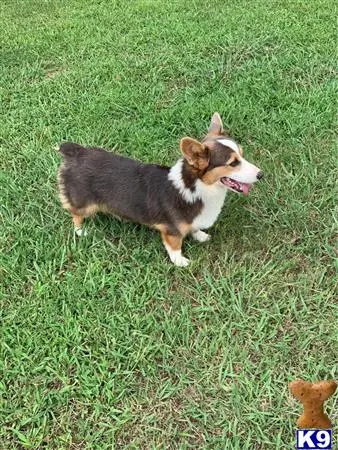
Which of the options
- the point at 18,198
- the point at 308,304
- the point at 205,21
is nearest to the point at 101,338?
the point at 308,304

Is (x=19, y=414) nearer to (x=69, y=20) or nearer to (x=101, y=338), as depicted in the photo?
(x=101, y=338)

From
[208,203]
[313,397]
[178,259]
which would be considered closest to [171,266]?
[178,259]

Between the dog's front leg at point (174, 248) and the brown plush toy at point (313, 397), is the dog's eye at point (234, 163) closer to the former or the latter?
the dog's front leg at point (174, 248)

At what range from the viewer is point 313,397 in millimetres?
1808

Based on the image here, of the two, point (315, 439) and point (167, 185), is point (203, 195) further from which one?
point (315, 439)

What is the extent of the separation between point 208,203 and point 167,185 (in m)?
0.28

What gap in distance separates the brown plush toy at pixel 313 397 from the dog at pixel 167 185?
131 cm

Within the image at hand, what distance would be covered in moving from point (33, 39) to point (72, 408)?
15.4ft

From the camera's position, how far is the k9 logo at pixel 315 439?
6.70ft

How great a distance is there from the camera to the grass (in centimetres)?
258

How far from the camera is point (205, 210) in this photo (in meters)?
3.05

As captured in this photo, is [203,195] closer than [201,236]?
Yes

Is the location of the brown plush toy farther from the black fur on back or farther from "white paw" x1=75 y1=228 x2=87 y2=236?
"white paw" x1=75 y1=228 x2=87 y2=236

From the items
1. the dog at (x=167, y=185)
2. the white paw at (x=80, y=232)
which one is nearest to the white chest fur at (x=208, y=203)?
the dog at (x=167, y=185)
